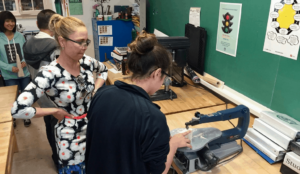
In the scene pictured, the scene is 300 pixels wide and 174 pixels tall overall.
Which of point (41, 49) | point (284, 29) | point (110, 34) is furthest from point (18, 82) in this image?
point (284, 29)

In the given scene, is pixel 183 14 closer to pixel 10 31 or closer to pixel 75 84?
pixel 75 84

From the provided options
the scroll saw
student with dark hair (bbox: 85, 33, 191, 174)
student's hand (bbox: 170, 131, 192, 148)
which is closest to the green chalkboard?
the scroll saw

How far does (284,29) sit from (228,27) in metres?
0.55

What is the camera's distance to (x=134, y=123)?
85 cm

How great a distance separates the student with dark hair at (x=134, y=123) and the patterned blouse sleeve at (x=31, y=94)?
469 mm

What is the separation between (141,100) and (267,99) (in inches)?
47.8

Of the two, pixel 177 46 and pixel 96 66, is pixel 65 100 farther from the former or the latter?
pixel 177 46

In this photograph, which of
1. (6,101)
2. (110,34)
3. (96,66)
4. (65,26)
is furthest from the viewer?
(110,34)

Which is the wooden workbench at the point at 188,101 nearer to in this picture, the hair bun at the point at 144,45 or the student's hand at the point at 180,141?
the student's hand at the point at 180,141

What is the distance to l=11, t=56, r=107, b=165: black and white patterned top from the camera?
1263 millimetres

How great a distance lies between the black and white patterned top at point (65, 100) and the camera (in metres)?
1.26

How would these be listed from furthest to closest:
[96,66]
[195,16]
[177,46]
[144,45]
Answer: [195,16], [177,46], [96,66], [144,45]

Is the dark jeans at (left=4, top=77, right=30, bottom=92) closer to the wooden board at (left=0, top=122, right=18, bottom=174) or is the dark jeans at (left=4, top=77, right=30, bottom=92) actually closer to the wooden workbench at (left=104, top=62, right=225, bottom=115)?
the wooden board at (left=0, top=122, right=18, bottom=174)

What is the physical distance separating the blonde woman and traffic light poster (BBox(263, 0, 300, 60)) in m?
1.25
